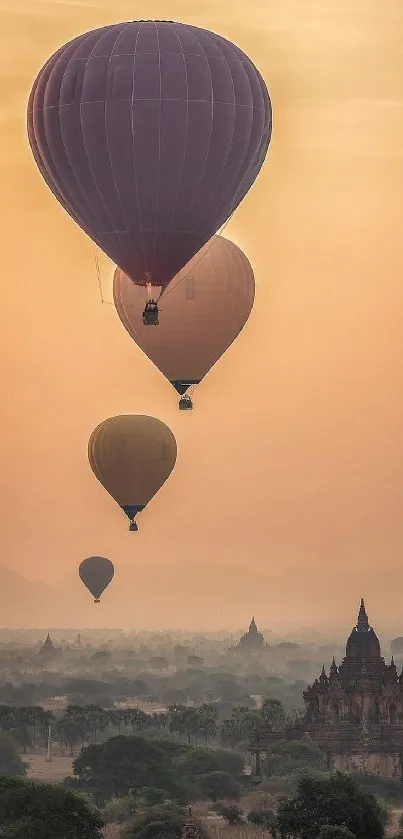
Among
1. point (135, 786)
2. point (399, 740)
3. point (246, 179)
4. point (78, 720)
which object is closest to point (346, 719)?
point (399, 740)

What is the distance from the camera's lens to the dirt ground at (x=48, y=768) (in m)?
133

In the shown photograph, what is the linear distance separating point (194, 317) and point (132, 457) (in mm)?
21456

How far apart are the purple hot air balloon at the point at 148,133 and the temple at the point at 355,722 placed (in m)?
56.4

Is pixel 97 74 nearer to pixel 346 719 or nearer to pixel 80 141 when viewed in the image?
pixel 80 141

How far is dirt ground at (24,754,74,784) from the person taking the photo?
133 metres

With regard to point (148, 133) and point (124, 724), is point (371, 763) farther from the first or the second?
point (148, 133)

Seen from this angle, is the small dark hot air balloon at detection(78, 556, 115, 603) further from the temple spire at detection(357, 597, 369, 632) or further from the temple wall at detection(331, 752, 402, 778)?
the temple wall at detection(331, 752, 402, 778)

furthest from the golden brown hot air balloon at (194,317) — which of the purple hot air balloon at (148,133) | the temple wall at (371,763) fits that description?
the temple wall at (371,763)

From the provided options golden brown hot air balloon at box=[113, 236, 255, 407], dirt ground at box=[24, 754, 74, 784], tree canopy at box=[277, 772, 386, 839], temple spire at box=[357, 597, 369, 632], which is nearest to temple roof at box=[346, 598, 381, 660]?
temple spire at box=[357, 597, 369, 632]

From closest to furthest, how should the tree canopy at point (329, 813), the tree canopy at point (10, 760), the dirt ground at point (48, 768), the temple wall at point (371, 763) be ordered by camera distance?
the tree canopy at point (329, 813) → the temple wall at point (371, 763) → the dirt ground at point (48, 768) → the tree canopy at point (10, 760)

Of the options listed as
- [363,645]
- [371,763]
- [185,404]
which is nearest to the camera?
[185,404]

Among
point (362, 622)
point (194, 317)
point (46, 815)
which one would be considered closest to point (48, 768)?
point (362, 622)

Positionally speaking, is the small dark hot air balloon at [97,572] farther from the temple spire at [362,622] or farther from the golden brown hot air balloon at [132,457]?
the golden brown hot air balloon at [132,457]

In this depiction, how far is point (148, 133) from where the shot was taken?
7188 centimetres
